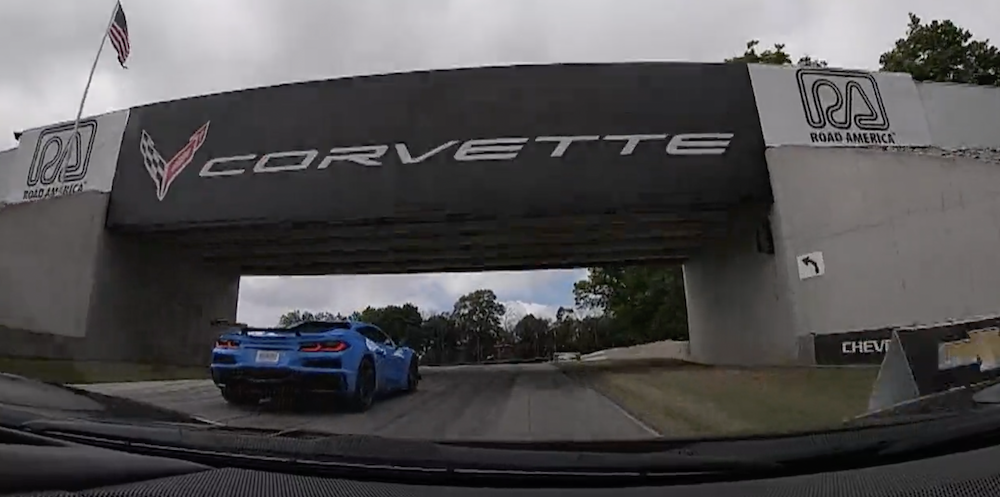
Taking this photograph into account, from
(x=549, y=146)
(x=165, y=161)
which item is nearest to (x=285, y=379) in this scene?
(x=165, y=161)

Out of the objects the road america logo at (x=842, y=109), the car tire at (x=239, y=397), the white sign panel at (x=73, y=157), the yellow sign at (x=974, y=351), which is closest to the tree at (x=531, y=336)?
Answer: the car tire at (x=239, y=397)

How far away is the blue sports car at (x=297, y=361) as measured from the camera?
2814 mm

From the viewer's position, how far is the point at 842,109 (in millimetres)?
12320

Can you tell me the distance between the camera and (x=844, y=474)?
4.95ft

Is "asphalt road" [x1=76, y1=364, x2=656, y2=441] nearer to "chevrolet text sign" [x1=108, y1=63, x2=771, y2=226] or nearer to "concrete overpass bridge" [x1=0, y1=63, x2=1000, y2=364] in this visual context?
"concrete overpass bridge" [x1=0, y1=63, x2=1000, y2=364]

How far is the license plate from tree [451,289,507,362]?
0.81m

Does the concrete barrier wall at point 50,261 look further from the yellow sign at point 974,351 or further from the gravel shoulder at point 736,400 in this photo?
the yellow sign at point 974,351

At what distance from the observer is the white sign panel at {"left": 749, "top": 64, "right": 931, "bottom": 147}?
11.9 meters

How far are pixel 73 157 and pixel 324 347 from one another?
293cm

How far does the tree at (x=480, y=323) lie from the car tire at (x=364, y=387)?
1.54 feet

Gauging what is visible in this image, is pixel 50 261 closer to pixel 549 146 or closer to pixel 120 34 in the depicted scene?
pixel 120 34

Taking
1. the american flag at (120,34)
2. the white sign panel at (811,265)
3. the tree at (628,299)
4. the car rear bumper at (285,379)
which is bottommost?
the car rear bumper at (285,379)

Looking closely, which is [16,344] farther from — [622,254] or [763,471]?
[622,254]

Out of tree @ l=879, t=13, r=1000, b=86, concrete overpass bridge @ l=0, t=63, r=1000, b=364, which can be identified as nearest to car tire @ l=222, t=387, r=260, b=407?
concrete overpass bridge @ l=0, t=63, r=1000, b=364
